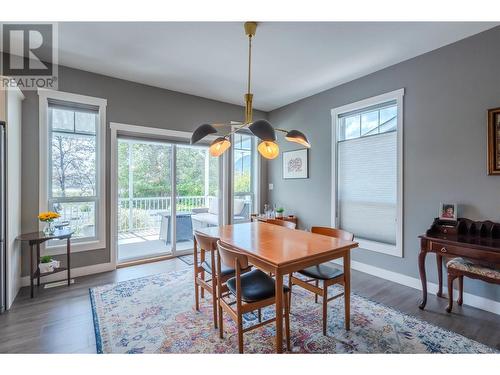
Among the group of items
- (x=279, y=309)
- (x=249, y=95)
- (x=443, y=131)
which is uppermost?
(x=249, y=95)

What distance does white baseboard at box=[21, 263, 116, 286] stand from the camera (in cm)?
301

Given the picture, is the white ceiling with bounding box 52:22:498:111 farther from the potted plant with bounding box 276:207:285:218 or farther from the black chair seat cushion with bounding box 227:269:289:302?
the black chair seat cushion with bounding box 227:269:289:302

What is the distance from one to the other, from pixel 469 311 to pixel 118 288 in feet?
12.5

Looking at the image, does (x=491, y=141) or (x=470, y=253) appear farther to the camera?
(x=491, y=141)

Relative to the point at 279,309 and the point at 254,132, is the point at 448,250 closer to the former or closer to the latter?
the point at 279,309

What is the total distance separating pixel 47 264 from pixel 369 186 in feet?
14.2

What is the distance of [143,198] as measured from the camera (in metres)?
4.10

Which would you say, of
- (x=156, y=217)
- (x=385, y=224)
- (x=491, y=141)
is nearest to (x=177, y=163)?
(x=156, y=217)

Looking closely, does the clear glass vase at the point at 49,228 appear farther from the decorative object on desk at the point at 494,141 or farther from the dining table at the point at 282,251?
the decorative object on desk at the point at 494,141

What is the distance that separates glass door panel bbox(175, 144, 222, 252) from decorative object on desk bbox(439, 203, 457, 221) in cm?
334

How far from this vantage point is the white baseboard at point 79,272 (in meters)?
3.01

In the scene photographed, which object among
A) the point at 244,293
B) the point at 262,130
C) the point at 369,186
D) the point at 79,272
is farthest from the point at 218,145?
the point at 79,272

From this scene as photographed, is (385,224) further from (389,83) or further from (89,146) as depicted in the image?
(89,146)

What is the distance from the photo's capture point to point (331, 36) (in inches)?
98.5
